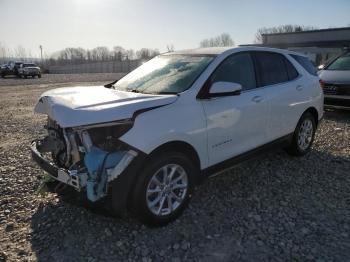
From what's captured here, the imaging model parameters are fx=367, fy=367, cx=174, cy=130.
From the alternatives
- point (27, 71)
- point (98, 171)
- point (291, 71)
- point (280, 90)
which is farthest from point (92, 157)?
point (27, 71)

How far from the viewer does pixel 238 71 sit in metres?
4.59

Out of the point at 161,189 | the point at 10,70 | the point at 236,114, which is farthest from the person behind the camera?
the point at 10,70

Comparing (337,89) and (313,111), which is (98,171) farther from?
(337,89)

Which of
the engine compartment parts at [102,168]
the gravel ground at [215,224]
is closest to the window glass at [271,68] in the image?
the gravel ground at [215,224]

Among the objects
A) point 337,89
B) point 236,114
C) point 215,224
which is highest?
point 236,114

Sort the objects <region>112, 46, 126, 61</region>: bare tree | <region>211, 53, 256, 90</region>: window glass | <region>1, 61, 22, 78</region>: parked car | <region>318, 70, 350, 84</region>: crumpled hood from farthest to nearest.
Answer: <region>112, 46, 126, 61</region>: bare tree < <region>1, 61, 22, 78</region>: parked car < <region>318, 70, 350, 84</region>: crumpled hood < <region>211, 53, 256, 90</region>: window glass

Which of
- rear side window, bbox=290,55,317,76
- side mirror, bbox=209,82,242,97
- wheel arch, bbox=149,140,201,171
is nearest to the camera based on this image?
wheel arch, bbox=149,140,201,171

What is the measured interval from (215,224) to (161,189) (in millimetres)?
721

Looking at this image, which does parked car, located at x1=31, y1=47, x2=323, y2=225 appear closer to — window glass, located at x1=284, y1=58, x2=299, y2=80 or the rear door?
the rear door

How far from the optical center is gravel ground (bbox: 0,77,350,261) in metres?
3.41

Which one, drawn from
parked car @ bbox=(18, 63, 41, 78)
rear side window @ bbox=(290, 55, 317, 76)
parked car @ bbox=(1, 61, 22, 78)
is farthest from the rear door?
parked car @ bbox=(1, 61, 22, 78)

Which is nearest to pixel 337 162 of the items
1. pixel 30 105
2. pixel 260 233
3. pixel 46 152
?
pixel 260 233

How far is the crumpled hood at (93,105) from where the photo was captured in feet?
10.8

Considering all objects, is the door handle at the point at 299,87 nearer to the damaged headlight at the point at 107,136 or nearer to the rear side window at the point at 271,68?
the rear side window at the point at 271,68
